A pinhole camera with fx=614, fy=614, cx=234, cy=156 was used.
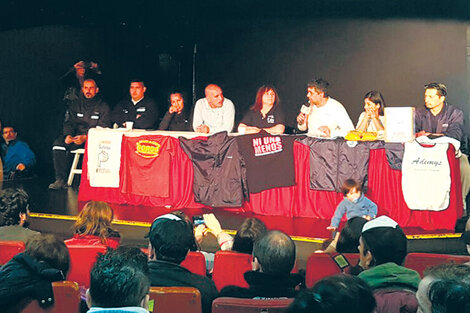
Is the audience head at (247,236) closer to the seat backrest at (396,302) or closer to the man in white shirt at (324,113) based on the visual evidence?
the seat backrest at (396,302)

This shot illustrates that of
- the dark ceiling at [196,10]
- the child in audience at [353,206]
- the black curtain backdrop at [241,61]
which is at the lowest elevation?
the child in audience at [353,206]

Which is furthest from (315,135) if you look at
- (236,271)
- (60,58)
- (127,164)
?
(60,58)

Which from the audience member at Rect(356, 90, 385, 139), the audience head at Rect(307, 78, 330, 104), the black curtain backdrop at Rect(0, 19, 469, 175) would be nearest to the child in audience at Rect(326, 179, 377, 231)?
the audience member at Rect(356, 90, 385, 139)

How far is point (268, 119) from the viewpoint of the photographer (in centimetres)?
664

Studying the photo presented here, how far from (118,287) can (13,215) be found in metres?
2.12

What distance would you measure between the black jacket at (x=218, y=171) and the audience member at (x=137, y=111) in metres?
1.62

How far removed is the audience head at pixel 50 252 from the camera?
108 inches

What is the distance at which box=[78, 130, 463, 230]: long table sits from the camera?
219 inches

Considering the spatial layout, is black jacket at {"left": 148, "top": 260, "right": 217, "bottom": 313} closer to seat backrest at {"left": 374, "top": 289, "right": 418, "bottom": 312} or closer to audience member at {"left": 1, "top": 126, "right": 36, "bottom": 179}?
seat backrest at {"left": 374, "top": 289, "right": 418, "bottom": 312}

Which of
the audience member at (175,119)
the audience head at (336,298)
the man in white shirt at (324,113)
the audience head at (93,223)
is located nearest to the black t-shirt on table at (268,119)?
the man in white shirt at (324,113)

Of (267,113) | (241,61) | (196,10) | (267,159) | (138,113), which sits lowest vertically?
(267,159)

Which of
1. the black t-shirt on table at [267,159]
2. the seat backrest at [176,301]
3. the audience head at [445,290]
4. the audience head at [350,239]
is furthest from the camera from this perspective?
the black t-shirt on table at [267,159]

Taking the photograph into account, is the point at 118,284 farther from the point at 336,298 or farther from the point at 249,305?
the point at 336,298

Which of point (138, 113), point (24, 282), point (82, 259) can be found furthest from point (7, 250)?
point (138, 113)
